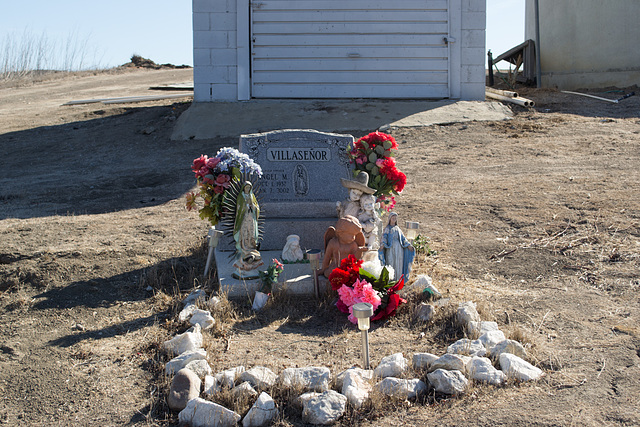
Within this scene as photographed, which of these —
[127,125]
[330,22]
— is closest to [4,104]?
[127,125]

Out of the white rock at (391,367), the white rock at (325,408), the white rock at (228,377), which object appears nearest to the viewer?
the white rock at (325,408)

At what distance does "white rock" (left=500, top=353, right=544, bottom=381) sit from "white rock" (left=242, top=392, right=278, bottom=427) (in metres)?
1.55

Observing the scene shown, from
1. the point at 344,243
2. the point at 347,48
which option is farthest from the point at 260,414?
the point at 347,48

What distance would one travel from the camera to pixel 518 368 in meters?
3.93

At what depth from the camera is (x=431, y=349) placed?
4.46 meters

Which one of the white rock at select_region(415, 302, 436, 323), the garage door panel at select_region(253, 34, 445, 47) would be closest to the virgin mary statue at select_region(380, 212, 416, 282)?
the white rock at select_region(415, 302, 436, 323)

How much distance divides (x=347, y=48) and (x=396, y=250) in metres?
8.42

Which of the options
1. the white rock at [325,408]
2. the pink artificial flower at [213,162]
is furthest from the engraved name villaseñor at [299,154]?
the white rock at [325,408]

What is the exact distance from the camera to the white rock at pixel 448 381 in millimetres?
3736

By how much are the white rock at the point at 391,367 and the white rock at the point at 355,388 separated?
19 cm

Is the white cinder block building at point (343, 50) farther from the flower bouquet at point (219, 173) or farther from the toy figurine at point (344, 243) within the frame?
the toy figurine at point (344, 243)

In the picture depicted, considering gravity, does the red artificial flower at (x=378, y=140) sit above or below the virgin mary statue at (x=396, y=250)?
above

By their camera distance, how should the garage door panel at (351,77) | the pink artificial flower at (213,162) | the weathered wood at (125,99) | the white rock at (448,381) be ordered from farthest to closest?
the weathered wood at (125,99), the garage door panel at (351,77), the pink artificial flower at (213,162), the white rock at (448,381)

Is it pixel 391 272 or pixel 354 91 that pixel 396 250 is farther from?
pixel 354 91
